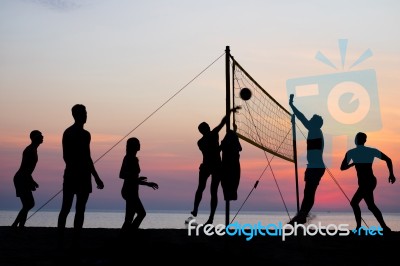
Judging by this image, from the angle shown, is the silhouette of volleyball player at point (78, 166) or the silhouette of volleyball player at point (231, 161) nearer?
the silhouette of volleyball player at point (78, 166)

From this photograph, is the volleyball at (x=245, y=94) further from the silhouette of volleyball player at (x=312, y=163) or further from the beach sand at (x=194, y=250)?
the beach sand at (x=194, y=250)

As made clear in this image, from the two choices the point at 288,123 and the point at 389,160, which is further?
the point at 288,123

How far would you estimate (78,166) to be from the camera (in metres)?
7.45

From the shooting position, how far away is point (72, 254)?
6.98m

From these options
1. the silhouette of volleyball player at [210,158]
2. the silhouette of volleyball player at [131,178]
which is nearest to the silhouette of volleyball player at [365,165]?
the silhouette of volleyball player at [210,158]

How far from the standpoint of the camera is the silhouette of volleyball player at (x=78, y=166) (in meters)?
7.37

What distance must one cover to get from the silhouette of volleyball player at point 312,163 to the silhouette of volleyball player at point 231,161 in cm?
112

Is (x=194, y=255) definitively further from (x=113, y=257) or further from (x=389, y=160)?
(x=389, y=160)

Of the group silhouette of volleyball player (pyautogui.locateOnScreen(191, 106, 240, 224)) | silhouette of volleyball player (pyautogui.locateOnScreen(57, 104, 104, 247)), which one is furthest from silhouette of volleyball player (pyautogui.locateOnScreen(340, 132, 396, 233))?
silhouette of volleyball player (pyautogui.locateOnScreen(57, 104, 104, 247))

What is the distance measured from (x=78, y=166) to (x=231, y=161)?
3.58 meters

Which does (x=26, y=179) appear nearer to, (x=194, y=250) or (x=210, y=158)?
(x=210, y=158)

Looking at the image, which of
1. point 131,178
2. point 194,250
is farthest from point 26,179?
point 194,250

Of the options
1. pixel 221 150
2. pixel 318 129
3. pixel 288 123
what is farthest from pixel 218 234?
pixel 288 123

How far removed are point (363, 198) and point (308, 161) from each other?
4.05 feet
